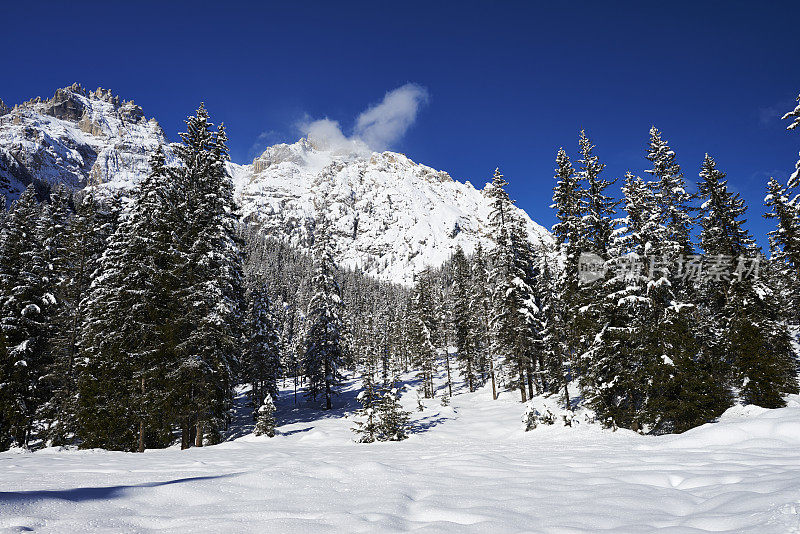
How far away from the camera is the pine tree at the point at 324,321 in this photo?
38969 millimetres

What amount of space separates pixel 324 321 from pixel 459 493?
3484 cm

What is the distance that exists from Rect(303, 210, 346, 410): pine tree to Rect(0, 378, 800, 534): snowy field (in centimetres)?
3125

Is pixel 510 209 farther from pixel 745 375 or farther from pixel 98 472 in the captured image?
pixel 98 472

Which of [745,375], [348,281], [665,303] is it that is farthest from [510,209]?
[348,281]

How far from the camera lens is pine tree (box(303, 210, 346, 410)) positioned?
128 feet

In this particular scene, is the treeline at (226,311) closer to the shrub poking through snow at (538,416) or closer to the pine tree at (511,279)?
the pine tree at (511,279)

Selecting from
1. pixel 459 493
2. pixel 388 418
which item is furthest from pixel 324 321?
pixel 459 493

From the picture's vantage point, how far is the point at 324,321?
3912cm

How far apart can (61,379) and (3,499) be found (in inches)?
1004

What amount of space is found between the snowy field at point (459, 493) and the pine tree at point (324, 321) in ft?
103

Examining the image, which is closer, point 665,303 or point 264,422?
point 665,303

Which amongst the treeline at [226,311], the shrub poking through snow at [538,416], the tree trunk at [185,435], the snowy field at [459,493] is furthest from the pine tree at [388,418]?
the snowy field at [459,493]

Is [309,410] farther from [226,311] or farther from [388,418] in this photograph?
[226,311]

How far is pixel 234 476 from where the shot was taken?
5.99 metres
